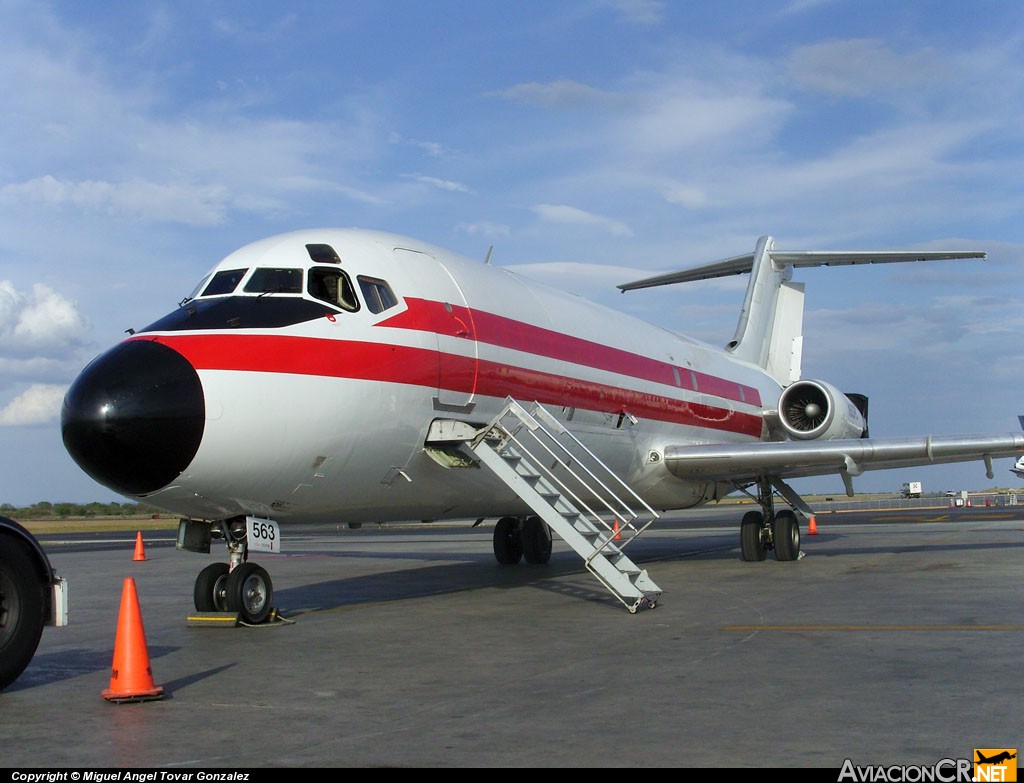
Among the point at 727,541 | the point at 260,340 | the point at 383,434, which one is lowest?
the point at 727,541

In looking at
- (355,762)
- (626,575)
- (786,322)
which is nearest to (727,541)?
(786,322)

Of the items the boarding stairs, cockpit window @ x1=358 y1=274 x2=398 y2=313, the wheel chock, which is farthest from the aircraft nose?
the boarding stairs

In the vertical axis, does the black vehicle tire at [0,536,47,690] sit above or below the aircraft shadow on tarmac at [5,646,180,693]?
above

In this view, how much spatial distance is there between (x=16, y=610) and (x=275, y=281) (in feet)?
14.9

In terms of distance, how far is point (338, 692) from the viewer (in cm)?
721

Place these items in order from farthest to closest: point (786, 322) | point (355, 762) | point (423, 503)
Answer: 1. point (786, 322)
2. point (423, 503)
3. point (355, 762)

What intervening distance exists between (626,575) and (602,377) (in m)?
4.58

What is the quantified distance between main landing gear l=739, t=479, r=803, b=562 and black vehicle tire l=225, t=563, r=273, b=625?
10.1 meters

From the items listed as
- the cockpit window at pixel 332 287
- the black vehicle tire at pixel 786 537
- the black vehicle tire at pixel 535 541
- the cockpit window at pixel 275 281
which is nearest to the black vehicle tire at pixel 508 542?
the black vehicle tire at pixel 535 541

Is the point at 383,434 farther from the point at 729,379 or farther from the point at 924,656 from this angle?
the point at 729,379

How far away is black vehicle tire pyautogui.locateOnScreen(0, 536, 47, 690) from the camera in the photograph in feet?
24.0

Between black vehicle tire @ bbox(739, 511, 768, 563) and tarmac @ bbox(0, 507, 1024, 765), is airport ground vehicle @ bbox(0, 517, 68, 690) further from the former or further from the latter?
black vehicle tire @ bbox(739, 511, 768, 563)

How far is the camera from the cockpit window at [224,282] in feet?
35.6

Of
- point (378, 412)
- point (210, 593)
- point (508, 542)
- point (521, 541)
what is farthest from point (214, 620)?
point (521, 541)
